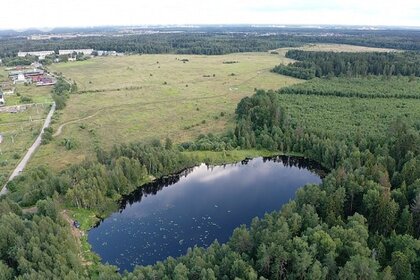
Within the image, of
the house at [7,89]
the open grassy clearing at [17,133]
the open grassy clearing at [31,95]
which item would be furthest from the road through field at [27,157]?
the house at [7,89]

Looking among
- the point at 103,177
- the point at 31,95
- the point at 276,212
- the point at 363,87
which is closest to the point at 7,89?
the point at 31,95

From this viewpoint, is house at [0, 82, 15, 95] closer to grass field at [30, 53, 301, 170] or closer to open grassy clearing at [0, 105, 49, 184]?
grass field at [30, 53, 301, 170]

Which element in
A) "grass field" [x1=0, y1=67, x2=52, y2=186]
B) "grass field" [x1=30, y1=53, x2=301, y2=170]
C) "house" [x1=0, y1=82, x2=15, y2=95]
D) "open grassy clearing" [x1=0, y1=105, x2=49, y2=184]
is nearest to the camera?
"open grassy clearing" [x1=0, y1=105, x2=49, y2=184]

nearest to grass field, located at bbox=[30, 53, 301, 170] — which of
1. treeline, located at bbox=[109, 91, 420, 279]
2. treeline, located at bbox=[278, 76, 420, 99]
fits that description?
treeline, located at bbox=[278, 76, 420, 99]

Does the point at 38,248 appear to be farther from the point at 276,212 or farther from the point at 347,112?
the point at 347,112

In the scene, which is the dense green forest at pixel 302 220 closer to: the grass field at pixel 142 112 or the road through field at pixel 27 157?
the road through field at pixel 27 157
